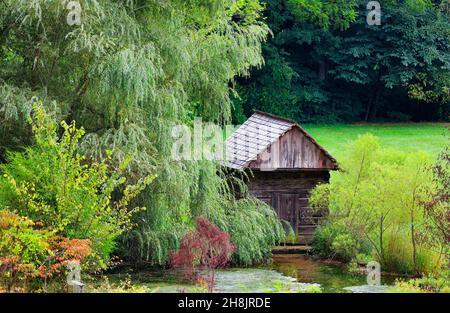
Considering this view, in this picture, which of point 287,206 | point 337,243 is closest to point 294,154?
point 287,206

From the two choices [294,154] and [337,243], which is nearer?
[337,243]

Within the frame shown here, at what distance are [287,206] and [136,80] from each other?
32.7 feet

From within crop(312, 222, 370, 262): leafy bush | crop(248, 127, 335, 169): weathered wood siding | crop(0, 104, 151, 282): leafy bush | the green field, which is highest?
the green field

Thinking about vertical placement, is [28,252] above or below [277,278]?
above

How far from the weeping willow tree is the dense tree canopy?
23.6m

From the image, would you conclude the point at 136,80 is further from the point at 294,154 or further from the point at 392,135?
the point at 392,135

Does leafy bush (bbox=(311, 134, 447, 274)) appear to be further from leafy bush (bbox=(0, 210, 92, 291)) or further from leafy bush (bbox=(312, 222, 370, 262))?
leafy bush (bbox=(0, 210, 92, 291))

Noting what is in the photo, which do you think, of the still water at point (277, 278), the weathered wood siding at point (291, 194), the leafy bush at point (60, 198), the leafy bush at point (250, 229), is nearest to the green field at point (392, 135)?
the weathered wood siding at point (291, 194)

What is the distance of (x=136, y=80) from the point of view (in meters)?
18.6

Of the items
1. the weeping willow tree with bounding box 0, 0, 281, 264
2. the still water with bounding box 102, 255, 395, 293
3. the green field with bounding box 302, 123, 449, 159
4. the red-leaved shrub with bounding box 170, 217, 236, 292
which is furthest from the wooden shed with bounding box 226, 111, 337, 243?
the green field with bounding box 302, 123, 449, 159

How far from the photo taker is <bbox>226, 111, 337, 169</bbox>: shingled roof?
2656 cm

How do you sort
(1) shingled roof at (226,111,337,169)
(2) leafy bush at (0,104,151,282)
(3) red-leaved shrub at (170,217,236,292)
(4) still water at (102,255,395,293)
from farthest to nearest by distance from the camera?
(1) shingled roof at (226,111,337,169) → (4) still water at (102,255,395,293) → (3) red-leaved shrub at (170,217,236,292) → (2) leafy bush at (0,104,151,282)
